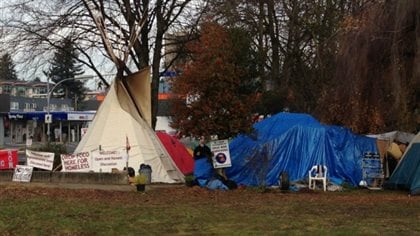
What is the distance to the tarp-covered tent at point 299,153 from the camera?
892 inches

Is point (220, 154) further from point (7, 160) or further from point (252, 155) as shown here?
point (7, 160)

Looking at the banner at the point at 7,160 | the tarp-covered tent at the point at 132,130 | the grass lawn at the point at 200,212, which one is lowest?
the grass lawn at the point at 200,212

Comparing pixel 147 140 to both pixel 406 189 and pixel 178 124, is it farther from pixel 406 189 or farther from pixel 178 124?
pixel 406 189

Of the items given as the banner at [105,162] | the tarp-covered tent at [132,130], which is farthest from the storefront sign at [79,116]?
the banner at [105,162]

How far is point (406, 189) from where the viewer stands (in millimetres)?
21609

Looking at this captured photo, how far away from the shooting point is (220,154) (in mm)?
21922

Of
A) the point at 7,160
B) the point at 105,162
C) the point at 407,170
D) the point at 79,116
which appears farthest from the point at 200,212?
the point at 79,116

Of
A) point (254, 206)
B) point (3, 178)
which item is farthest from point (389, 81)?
point (3, 178)

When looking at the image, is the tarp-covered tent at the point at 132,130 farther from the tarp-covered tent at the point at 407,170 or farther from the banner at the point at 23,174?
the tarp-covered tent at the point at 407,170

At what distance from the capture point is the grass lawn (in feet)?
37.1

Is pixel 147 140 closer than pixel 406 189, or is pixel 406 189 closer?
pixel 406 189

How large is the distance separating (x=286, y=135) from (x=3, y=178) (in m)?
9.89

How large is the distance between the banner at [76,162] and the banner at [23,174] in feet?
3.76

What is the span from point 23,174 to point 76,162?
5.90ft
